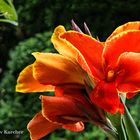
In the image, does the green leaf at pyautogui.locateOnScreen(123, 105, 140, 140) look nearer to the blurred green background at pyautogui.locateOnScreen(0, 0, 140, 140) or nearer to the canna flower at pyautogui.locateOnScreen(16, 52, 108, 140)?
the canna flower at pyautogui.locateOnScreen(16, 52, 108, 140)

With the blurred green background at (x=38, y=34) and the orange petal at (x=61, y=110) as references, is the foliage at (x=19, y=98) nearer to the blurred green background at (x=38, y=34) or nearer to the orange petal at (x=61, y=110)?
the blurred green background at (x=38, y=34)

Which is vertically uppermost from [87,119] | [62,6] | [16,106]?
[87,119]

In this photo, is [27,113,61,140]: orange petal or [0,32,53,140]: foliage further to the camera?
[0,32,53,140]: foliage

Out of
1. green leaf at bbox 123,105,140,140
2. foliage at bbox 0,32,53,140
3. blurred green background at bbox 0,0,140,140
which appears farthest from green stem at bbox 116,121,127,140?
foliage at bbox 0,32,53,140

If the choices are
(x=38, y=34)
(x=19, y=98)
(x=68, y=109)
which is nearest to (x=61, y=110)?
(x=68, y=109)

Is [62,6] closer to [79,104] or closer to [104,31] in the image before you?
[104,31]

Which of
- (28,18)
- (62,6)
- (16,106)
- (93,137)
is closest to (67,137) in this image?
(93,137)

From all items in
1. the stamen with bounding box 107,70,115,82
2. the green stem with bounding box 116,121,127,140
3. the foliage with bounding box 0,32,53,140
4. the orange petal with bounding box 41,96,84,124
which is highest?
the stamen with bounding box 107,70,115,82
